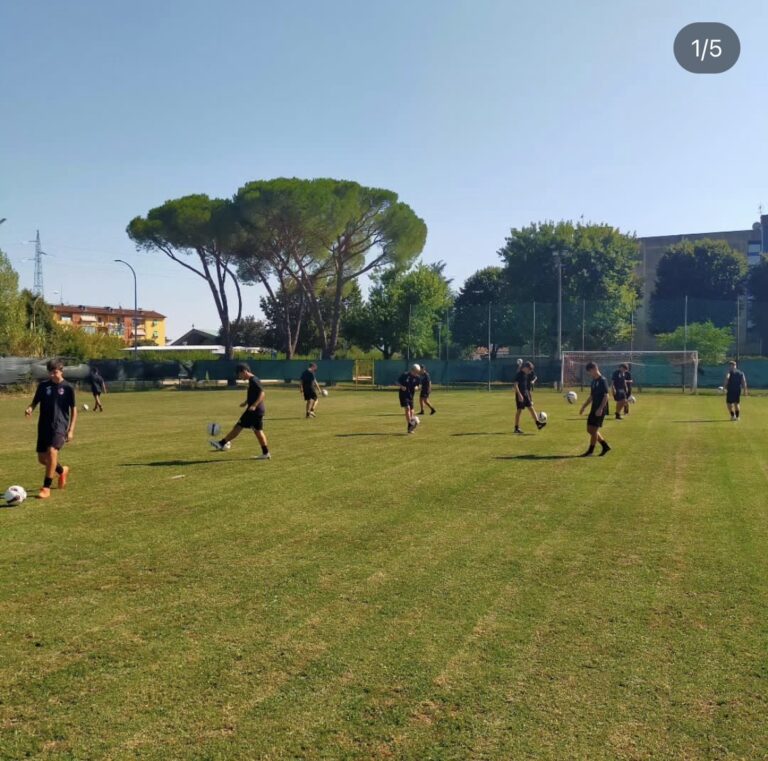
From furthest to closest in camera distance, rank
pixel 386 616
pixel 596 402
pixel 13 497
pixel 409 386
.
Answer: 1. pixel 409 386
2. pixel 596 402
3. pixel 13 497
4. pixel 386 616

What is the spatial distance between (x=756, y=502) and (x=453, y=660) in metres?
6.82

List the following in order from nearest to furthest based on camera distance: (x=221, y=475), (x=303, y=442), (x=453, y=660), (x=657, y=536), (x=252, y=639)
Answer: (x=453, y=660) < (x=252, y=639) < (x=657, y=536) < (x=221, y=475) < (x=303, y=442)

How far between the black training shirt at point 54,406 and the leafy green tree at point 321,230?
43.5m

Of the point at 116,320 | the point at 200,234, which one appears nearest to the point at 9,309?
the point at 200,234

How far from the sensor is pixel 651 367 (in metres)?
43.4

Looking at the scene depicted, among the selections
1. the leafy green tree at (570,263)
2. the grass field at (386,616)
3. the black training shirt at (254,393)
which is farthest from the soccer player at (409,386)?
the leafy green tree at (570,263)

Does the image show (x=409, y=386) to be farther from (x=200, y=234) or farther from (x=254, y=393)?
(x=200, y=234)

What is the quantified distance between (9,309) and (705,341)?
4279cm

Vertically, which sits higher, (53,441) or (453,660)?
(53,441)

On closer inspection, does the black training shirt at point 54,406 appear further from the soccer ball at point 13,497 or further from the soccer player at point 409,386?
the soccer player at point 409,386

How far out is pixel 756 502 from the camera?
390 inches

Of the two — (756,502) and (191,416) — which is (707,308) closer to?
(191,416)

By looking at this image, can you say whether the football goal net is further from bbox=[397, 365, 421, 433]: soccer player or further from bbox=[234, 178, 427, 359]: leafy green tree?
bbox=[397, 365, 421, 433]: soccer player

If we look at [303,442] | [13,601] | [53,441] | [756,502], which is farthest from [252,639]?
[303,442]
